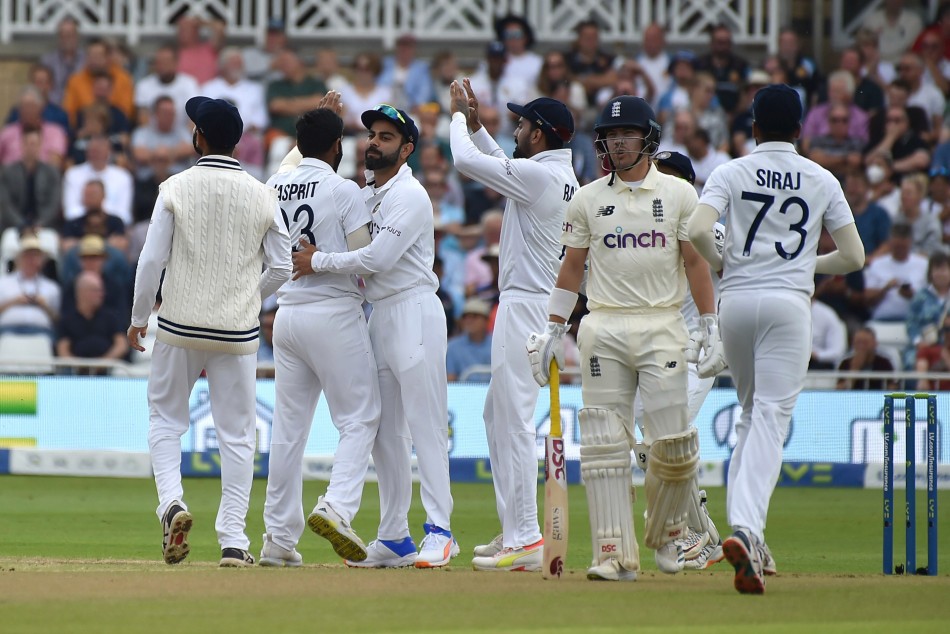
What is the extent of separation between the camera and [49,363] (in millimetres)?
14734

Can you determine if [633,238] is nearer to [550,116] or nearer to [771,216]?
[771,216]

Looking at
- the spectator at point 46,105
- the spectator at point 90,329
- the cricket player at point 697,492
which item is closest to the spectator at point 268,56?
the spectator at point 46,105

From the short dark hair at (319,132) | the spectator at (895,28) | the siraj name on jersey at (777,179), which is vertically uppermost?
the spectator at (895,28)

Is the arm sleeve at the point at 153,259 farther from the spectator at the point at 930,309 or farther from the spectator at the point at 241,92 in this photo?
the spectator at the point at 241,92

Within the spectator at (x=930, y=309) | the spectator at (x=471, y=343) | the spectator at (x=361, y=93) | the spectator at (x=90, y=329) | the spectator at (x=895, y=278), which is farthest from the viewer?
the spectator at (x=361, y=93)

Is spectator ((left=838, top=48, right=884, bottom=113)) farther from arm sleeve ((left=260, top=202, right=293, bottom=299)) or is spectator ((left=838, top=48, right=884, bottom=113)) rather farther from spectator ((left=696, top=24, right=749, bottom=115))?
arm sleeve ((left=260, top=202, right=293, bottom=299))

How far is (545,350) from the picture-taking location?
7770mm

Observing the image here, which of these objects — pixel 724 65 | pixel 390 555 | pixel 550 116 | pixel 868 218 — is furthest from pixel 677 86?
pixel 390 555

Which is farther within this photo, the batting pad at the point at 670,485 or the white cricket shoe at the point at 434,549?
the white cricket shoe at the point at 434,549

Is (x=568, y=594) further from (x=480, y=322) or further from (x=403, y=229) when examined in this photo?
(x=480, y=322)

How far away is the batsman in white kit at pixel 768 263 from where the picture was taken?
7.49m

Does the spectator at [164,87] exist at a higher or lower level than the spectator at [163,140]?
higher

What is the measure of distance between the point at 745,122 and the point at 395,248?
11266 mm

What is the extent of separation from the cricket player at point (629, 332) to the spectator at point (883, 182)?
1073cm
